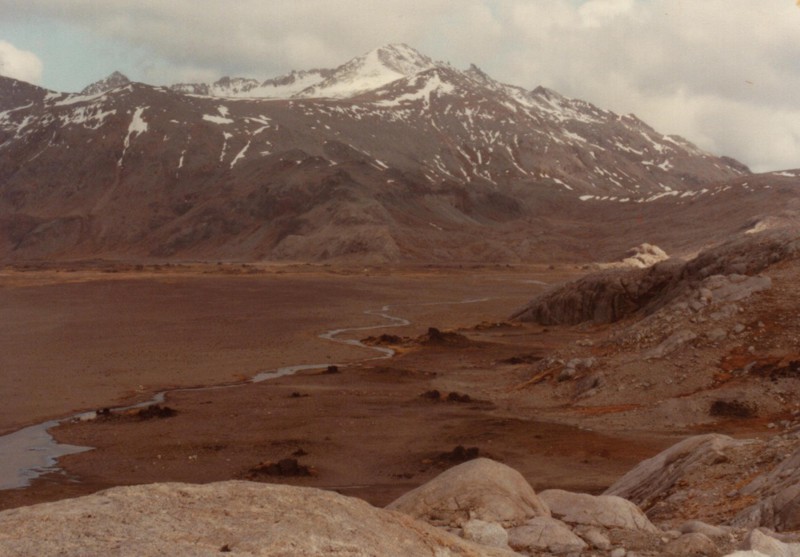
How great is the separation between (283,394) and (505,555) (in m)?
25.4

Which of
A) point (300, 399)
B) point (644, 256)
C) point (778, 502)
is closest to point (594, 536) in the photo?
point (778, 502)

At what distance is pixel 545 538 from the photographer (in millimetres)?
9562

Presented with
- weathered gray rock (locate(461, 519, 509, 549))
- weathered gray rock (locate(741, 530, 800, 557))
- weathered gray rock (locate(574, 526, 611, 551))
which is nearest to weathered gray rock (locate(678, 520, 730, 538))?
weathered gray rock (locate(574, 526, 611, 551))

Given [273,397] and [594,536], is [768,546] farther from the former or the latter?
[273,397]

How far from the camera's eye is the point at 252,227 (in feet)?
555

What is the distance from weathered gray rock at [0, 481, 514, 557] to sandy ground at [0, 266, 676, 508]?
11.2 meters

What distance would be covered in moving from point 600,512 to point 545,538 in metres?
1.46

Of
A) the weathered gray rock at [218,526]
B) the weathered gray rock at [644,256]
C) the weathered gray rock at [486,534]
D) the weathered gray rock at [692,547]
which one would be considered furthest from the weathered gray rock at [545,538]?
the weathered gray rock at [644,256]

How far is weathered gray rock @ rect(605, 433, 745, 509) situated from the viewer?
1423 cm

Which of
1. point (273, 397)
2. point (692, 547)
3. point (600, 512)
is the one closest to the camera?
point (692, 547)

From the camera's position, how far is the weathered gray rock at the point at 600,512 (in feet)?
34.5

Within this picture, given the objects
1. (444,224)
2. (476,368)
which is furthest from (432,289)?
(444,224)

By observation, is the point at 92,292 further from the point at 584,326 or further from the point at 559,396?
the point at 559,396

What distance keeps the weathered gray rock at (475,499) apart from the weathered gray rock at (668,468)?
378cm
